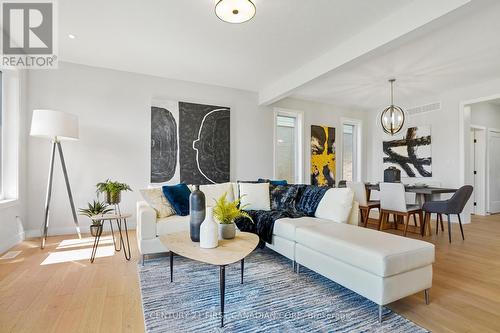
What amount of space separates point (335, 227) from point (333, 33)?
7.43 ft

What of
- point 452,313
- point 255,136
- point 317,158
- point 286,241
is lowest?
point 452,313

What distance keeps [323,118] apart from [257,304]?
5.09 m

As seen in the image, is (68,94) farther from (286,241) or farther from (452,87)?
(452,87)

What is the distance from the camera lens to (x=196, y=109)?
4.72 m

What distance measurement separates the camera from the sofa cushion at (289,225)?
8.53 ft

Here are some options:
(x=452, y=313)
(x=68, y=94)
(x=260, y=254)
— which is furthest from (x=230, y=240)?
(x=68, y=94)

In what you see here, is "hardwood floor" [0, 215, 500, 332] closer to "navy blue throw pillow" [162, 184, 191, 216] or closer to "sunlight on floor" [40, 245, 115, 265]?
"sunlight on floor" [40, 245, 115, 265]

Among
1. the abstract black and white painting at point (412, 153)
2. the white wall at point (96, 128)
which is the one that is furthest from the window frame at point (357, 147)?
the white wall at point (96, 128)

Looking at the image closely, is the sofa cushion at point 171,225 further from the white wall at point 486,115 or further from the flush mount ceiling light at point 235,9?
the white wall at point 486,115

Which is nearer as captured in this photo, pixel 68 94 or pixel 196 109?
pixel 68 94

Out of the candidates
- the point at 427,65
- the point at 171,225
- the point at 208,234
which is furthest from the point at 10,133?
the point at 427,65

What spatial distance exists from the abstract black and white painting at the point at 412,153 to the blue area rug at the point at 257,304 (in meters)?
4.58

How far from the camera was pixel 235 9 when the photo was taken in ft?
7.57

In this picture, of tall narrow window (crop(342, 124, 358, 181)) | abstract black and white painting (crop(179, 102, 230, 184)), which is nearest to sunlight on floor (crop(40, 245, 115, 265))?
abstract black and white painting (crop(179, 102, 230, 184))
